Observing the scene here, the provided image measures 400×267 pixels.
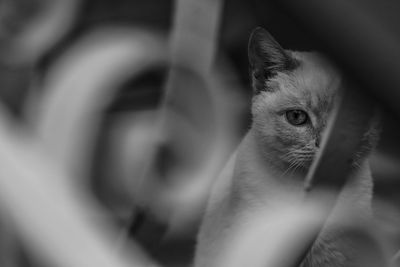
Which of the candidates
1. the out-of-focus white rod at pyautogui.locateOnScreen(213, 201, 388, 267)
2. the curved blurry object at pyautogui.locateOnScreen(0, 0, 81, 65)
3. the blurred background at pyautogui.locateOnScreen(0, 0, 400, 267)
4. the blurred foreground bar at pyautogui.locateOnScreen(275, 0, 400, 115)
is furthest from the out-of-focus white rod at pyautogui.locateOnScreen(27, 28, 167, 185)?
the blurred foreground bar at pyautogui.locateOnScreen(275, 0, 400, 115)

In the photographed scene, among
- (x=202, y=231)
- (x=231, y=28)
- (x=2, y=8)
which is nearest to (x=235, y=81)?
(x=231, y=28)

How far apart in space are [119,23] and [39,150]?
35 centimetres

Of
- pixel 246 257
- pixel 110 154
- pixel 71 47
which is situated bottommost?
pixel 110 154

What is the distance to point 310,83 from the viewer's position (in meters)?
0.49

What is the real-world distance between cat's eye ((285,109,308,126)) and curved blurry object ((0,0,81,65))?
72 centimetres

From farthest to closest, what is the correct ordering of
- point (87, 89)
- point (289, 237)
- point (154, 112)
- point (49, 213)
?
1. point (154, 112)
2. point (87, 89)
3. point (49, 213)
4. point (289, 237)

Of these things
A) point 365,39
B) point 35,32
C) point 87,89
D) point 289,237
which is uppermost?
point 365,39

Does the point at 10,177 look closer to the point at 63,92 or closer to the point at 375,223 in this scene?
the point at 63,92

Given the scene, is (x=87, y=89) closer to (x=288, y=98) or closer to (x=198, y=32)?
(x=198, y=32)

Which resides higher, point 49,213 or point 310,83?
point 310,83

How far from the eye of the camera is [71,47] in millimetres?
1066

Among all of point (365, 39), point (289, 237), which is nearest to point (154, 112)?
point (289, 237)

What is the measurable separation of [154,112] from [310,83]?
0.49 meters

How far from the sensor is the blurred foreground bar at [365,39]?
28cm
